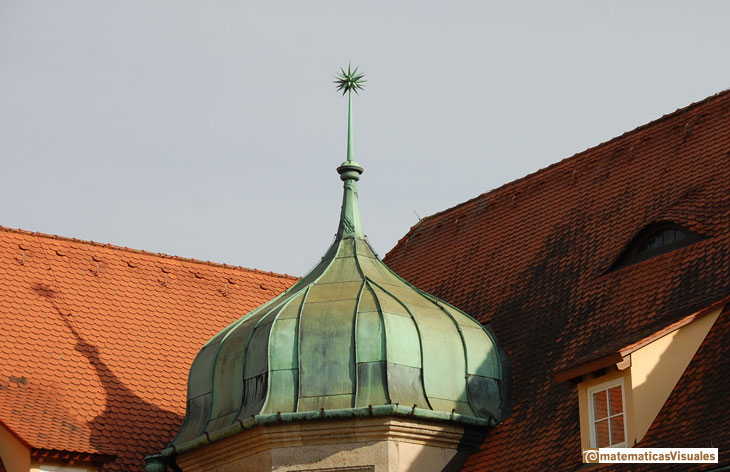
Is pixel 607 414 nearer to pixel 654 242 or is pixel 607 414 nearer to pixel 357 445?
pixel 357 445

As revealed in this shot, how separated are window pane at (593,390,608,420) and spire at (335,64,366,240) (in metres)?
4.93

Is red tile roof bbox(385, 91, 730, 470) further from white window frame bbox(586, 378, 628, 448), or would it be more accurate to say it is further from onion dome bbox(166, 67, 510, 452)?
onion dome bbox(166, 67, 510, 452)

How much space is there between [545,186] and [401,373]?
18.6 ft

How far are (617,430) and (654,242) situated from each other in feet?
11.5

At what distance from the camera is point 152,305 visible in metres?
24.3

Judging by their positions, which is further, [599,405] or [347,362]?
[347,362]

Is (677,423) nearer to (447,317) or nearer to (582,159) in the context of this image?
(447,317)

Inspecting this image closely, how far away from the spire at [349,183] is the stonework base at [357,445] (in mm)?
3487

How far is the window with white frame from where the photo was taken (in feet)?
56.1

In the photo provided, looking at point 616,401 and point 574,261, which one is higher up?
point 574,261

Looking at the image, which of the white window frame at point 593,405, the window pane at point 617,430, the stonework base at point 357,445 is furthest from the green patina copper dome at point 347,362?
the window pane at point 617,430

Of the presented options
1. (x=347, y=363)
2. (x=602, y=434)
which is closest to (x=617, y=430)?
(x=602, y=434)

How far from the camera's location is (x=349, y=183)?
71.7ft

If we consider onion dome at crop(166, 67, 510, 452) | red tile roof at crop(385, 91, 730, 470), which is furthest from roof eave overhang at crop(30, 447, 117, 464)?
red tile roof at crop(385, 91, 730, 470)
